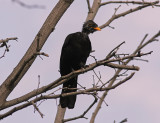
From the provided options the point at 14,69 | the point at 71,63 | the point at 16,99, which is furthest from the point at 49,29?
the point at 71,63

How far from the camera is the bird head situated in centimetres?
768

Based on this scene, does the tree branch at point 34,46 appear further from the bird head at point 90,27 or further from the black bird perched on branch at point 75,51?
the bird head at point 90,27

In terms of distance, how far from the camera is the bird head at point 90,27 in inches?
303

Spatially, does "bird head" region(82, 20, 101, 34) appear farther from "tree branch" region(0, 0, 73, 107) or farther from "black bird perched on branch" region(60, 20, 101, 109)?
"tree branch" region(0, 0, 73, 107)

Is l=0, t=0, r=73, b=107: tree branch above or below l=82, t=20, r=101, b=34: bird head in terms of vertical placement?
below

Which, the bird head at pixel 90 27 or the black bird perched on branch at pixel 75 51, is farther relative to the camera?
the bird head at pixel 90 27

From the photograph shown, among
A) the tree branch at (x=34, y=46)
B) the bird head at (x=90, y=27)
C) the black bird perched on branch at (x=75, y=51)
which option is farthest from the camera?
the bird head at (x=90, y=27)

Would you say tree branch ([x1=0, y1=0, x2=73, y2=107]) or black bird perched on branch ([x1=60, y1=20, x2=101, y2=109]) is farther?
black bird perched on branch ([x1=60, y1=20, x2=101, y2=109])

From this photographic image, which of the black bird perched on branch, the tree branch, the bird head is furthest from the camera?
the bird head

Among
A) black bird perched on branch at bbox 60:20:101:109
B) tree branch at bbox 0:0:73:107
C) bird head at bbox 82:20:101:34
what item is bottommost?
tree branch at bbox 0:0:73:107

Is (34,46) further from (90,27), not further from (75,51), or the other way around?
(90,27)

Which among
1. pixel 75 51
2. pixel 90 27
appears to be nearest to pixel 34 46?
pixel 75 51

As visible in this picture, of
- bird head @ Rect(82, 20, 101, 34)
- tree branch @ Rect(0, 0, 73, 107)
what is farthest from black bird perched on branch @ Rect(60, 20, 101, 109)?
tree branch @ Rect(0, 0, 73, 107)

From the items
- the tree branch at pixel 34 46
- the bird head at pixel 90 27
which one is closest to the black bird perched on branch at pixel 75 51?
the bird head at pixel 90 27
